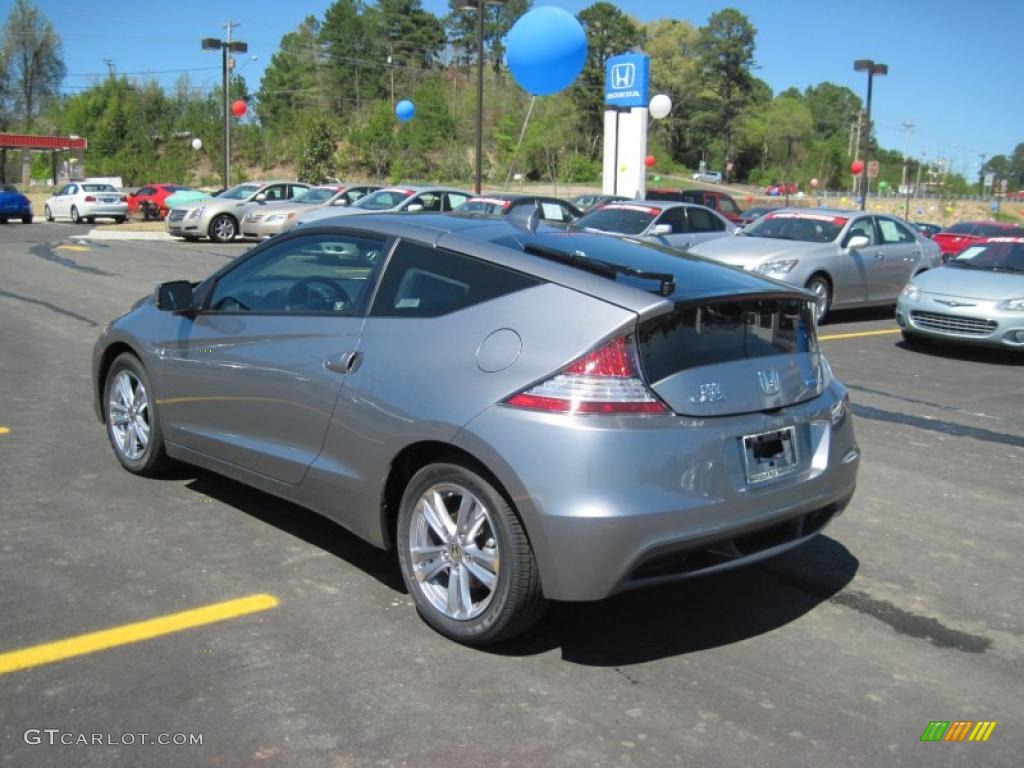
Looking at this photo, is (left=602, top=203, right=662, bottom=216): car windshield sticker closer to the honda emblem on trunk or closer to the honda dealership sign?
the honda emblem on trunk

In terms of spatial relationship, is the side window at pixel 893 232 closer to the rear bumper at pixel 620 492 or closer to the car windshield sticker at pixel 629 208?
the car windshield sticker at pixel 629 208

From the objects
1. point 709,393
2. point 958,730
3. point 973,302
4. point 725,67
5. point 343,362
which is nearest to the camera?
point 958,730

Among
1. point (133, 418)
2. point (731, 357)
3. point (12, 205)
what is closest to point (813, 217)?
point (133, 418)

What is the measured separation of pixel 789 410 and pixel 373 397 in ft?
5.40

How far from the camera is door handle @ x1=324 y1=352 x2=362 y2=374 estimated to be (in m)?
4.17

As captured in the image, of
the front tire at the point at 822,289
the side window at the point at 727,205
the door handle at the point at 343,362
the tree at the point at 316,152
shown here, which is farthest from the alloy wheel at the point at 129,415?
the tree at the point at 316,152

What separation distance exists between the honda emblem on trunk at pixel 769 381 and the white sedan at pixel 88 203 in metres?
36.0

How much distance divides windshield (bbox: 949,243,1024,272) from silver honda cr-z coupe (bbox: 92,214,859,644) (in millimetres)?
9199

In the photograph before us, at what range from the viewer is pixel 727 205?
28766 millimetres

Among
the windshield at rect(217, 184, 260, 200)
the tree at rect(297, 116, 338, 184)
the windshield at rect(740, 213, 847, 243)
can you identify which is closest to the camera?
the windshield at rect(740, 213, 847, 243)

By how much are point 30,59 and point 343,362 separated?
9926 centimetres

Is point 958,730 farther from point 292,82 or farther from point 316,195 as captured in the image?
point 292,82

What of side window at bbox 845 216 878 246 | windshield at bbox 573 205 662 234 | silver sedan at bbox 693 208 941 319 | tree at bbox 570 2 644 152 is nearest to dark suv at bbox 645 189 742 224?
windshield at bbox 573 205 662 234

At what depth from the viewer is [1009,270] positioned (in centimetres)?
1205
